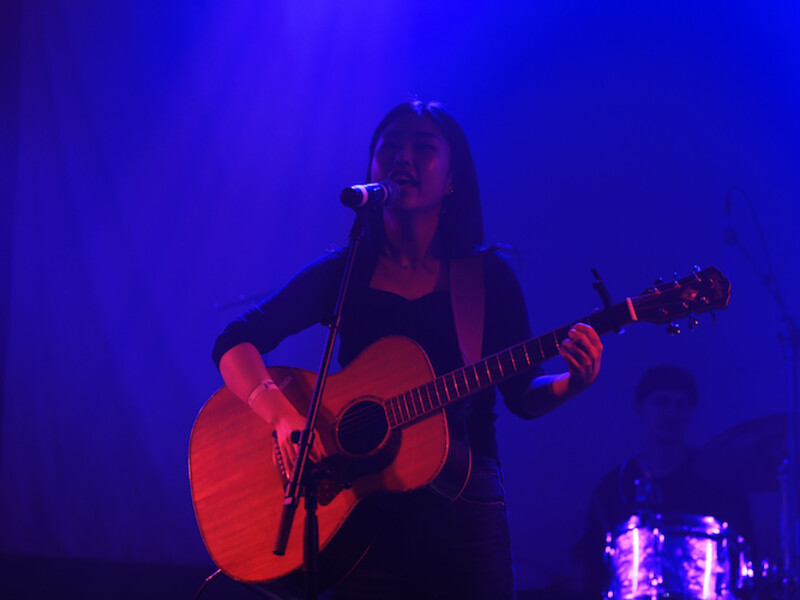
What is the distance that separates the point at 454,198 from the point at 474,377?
0.78 meters

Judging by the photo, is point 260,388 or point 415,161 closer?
point 260,388

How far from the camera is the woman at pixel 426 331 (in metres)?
1.94

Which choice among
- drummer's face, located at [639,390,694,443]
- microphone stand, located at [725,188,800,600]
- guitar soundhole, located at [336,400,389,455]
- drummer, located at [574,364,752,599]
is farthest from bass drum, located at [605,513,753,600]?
guitar soundhole, located at [336,400,389,455]

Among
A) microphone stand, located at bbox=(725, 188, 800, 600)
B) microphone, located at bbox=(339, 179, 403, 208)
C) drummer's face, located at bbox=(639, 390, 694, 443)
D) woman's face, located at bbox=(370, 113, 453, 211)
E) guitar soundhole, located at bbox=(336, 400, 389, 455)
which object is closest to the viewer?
microphone, located at bbox=(339, 179, 403, 208)

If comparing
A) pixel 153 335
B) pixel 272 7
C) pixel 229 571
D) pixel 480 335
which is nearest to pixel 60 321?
pixel 153 335

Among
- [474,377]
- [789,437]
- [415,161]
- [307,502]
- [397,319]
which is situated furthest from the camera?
[789,437]

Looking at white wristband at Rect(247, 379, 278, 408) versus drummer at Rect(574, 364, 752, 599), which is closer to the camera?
white wristband at Rect(247, 379, 278, 408)

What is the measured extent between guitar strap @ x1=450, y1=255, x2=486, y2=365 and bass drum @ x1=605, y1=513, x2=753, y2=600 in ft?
6.49

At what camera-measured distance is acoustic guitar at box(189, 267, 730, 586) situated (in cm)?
194

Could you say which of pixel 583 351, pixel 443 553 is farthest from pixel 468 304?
pixel 443 553

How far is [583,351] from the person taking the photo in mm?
1936

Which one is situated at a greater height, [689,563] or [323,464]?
[323,464]

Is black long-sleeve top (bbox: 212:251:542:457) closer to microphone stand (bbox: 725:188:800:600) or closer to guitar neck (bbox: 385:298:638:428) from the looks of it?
guitar neck (bbox: 385:298:638:428)

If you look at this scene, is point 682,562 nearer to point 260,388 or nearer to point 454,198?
point 454,198
